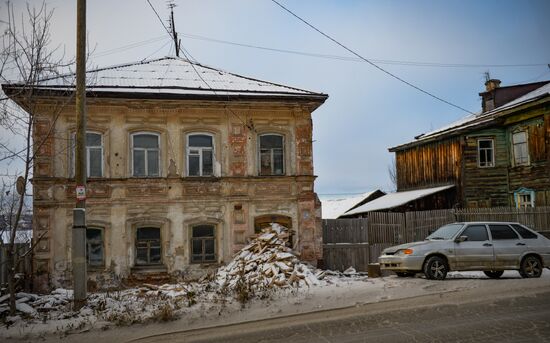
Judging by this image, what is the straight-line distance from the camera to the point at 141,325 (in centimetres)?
911

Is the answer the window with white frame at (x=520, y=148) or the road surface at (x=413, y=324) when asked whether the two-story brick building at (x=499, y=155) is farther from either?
the road surface at (x=413, y=324)

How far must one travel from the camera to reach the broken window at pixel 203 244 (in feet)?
53.2

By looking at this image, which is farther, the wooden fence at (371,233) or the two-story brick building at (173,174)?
the wooden fence at (371,233)

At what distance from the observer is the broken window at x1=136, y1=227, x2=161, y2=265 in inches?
625

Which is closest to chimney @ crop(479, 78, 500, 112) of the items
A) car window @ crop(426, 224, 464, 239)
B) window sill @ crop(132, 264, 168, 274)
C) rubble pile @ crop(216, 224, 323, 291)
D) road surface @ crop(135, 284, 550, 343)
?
car window @ crop(426, 224, 464, 239)

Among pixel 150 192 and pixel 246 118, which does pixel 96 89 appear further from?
pixel 246 118

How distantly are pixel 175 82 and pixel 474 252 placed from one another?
11.2 meters

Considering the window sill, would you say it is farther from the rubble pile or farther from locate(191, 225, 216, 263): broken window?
the rubble pile

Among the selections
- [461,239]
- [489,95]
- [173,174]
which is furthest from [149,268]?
[489,95]

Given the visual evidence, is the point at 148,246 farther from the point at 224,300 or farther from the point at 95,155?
the point at 224,300

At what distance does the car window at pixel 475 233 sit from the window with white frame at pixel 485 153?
1313 centimetres

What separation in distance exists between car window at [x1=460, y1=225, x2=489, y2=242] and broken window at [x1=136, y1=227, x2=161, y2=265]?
31.3 ft

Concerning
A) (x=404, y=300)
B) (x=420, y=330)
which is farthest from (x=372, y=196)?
(x=420, y=330)

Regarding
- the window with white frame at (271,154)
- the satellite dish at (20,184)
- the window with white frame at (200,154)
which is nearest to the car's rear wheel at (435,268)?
the window with white frame at (271,154)
